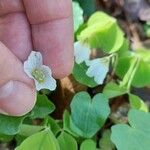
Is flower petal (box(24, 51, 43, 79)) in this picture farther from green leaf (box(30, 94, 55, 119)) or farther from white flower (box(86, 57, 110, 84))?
white flower (box(86, 57, 110, 84))

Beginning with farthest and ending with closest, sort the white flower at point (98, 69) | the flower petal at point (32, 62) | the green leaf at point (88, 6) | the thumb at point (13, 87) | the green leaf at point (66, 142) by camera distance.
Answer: the green leaf at point (88, 6), the white flower at point (98, 69), the green leaf at point (66, 142), the flower petal at point (32, 62), the thumb at point (13, 87)

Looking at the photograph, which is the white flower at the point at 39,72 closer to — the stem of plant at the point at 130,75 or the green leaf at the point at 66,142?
the green leaf at the point at 66,142

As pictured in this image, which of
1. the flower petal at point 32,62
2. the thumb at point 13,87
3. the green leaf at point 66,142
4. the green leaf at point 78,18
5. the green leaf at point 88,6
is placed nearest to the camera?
the thumb at point 13,87

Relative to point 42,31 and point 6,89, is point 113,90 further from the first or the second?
point 6,89

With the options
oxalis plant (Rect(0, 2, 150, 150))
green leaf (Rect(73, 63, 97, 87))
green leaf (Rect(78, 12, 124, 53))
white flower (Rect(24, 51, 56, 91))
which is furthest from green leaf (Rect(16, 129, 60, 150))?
green leaf (Rect(78, 12, 124, 53))

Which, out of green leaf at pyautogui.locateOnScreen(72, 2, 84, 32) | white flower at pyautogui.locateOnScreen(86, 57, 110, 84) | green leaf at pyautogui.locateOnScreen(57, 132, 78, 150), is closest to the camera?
green leaf at pyautogui.locateOnScreen(57, 132, 78, 150)


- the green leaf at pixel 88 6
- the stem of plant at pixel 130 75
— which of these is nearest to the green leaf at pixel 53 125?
the stem of plant at pixel 130 75
